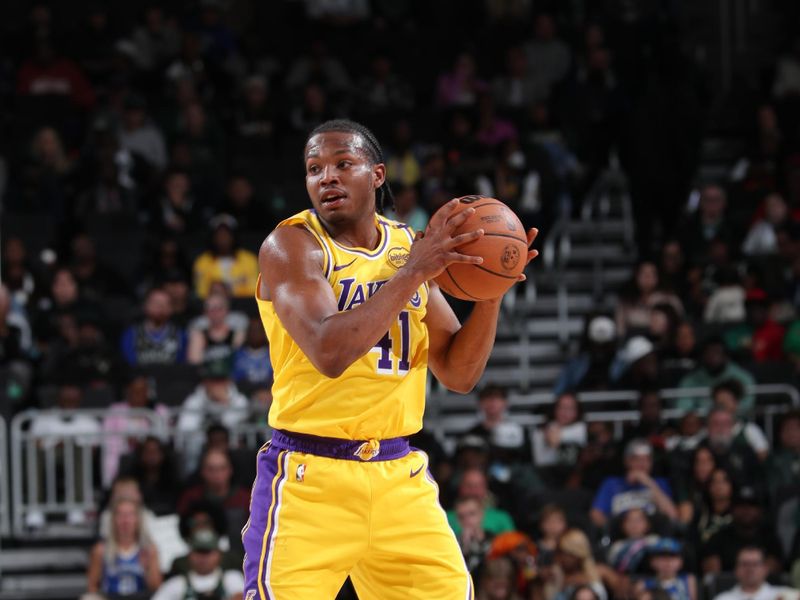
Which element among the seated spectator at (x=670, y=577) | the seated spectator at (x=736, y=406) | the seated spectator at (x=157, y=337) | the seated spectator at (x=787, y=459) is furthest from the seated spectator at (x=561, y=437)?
the seated spectator at (x=157, y=337)

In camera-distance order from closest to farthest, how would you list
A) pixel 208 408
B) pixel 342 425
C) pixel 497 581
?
pixel 342 425, pixel 497 581, pixel 208 408

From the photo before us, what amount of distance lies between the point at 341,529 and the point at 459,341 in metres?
0.84

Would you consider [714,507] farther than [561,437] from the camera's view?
No

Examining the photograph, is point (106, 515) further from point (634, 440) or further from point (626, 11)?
point (626, 11)

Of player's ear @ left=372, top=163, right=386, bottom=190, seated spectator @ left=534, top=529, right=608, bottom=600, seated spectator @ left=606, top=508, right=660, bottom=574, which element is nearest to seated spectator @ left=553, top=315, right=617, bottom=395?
seated spectator @ left=606, top=508, right=660, bottom=574

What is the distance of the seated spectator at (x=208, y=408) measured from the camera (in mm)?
11211

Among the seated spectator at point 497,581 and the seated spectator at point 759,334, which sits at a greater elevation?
the seated spectator at point 759,334

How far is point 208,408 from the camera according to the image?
11.4 meters

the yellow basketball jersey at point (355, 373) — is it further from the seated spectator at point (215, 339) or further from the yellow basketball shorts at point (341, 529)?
the seated spectator at point (215, 339)

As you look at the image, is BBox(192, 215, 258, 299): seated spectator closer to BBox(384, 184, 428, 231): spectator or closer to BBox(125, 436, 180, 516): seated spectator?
BBox(384, 184, 428, 231): spectator

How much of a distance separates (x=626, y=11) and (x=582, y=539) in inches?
378

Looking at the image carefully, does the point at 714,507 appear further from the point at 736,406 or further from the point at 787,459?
the point at 736,406

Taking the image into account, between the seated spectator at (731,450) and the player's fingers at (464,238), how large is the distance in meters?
6.68

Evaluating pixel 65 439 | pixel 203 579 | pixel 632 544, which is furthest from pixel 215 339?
pixel 632 544
